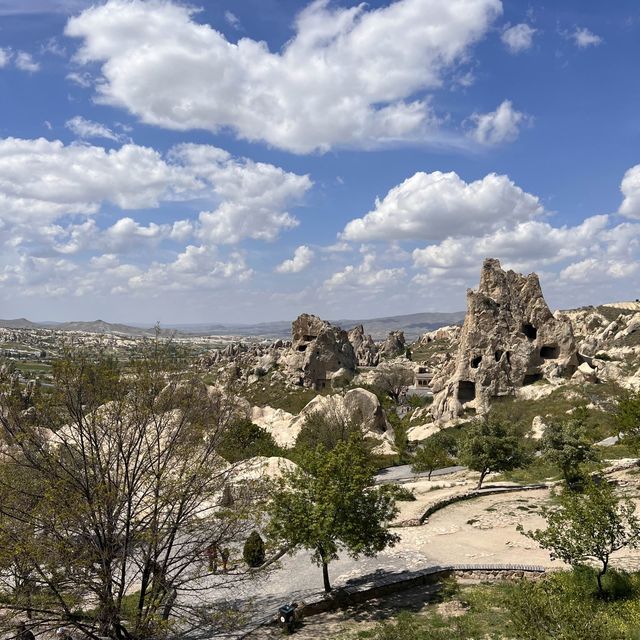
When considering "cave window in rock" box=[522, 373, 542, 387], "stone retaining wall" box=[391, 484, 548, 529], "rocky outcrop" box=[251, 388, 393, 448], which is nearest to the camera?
"stone retaining wall" box=[391, 484, 548, 529]

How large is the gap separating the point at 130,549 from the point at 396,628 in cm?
815

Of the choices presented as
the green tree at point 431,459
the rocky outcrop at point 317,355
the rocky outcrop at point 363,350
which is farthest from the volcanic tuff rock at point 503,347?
the rocky outcrop at point 363,350

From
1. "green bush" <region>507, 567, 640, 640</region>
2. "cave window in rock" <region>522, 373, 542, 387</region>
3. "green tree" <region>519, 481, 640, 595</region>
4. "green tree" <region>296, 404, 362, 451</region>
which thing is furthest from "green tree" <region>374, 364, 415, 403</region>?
"green bush" <region>507, 567, 640, 640</region>

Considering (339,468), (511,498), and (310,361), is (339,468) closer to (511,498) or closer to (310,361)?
(511,498)

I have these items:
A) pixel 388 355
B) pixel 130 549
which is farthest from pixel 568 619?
pixel 388 355

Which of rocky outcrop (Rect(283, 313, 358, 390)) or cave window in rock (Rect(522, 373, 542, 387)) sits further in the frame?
rocky outcrop (Rect(283, 313, 358, 390))

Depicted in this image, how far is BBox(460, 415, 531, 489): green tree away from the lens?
3062 cm

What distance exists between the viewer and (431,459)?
3784 cm

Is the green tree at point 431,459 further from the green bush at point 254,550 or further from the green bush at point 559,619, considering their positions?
the green bush at point 559,619

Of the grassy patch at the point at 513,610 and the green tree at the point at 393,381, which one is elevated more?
the grassy patch at the point at 513,610

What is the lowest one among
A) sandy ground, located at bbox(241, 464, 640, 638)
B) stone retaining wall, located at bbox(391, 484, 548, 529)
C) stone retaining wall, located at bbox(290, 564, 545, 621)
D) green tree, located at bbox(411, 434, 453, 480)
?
green tree, located at bbox(411, 434, 453, 480)

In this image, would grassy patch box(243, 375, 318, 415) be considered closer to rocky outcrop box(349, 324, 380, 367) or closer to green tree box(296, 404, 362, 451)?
green tree box(296, 404, 362, 451)

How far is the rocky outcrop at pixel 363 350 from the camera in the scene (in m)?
128

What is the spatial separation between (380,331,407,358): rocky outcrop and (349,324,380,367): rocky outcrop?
8.54m
